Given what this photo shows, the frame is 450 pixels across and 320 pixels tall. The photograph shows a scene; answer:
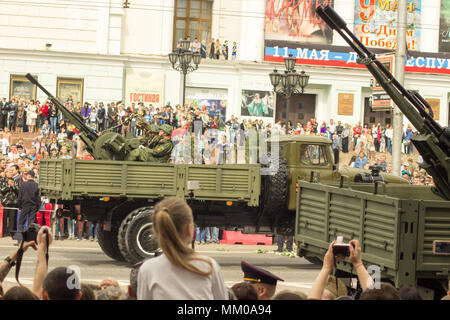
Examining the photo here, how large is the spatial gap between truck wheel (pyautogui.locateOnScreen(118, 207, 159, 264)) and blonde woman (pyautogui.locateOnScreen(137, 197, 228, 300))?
37.5ft

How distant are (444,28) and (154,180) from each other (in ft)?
131

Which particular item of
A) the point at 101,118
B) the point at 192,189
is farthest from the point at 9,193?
the point at 101,118

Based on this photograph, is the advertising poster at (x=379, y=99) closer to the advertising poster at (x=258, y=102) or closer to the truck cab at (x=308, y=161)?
the truck cab at (x=308, y=161)

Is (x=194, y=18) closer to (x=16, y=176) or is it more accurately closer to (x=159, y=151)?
(x=16, y=176)

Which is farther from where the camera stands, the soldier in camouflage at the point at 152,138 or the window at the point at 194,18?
the window at the point at 194,18

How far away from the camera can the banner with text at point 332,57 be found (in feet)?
167

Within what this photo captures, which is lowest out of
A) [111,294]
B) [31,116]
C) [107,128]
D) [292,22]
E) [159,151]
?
[111,294]

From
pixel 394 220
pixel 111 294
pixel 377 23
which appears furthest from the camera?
pixel 377 23

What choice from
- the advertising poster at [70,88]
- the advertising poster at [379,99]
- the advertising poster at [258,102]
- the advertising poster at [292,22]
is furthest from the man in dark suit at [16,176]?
the advertising poster at [292,22]

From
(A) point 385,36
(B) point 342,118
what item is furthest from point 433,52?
(B) point 342,118

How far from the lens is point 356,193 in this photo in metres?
10.1

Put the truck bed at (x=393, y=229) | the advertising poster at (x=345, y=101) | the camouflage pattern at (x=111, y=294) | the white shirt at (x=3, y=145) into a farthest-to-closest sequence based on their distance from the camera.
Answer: the advertising poster at (x=345, y=101) < the white shirt at (x=3, y=145) < the truck bed at (x=393, y=229) < the camouflage pattern at (x=111, y=294)

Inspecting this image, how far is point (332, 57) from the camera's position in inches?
2020

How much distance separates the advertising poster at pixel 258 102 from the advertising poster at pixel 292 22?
3348mm
